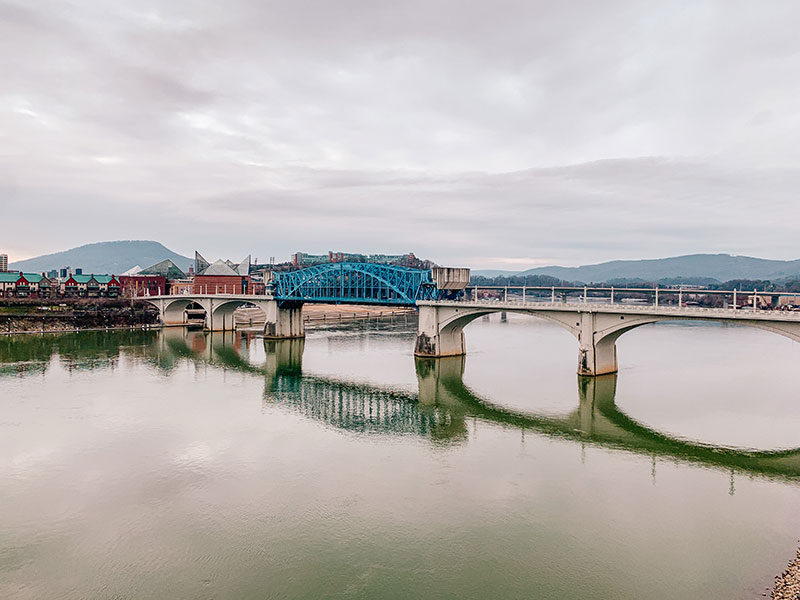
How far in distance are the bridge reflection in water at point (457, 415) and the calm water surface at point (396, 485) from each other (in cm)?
27

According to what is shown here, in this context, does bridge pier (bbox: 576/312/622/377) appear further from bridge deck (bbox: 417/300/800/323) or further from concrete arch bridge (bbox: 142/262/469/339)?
concrete arch bridge (bbox: 142/262/469/339)

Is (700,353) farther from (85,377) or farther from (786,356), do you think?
(85,377)

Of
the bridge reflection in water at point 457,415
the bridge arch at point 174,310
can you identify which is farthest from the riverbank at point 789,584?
the bridge arch at point 174,310

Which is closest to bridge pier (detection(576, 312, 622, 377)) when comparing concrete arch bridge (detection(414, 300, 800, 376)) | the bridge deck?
concrete arch bridge (detection(414, 300, 800, 376))

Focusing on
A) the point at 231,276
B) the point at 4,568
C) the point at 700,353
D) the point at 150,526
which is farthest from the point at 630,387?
the point at 231,276

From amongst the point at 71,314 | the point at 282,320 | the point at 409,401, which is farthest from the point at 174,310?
the point at 409,401

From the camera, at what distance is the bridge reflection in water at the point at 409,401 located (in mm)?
33719

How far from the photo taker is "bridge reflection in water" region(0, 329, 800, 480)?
1328 inches

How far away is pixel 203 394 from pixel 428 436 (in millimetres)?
22714

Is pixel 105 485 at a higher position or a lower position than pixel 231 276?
lower

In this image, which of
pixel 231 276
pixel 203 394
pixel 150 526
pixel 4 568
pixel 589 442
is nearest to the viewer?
pixel 4 568

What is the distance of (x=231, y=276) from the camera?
13838 centimetres

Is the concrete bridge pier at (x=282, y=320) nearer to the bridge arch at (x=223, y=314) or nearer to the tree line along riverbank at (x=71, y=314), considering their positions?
the bridge arch at (x=223, y=314)

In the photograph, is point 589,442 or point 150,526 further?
point 589,442
